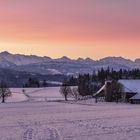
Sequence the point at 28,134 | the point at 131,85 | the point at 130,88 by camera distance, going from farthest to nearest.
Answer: the point at 131,85 < the point at 130,88 < the point at 28,134

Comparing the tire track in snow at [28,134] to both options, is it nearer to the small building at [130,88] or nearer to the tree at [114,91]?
the tree at [114,91]

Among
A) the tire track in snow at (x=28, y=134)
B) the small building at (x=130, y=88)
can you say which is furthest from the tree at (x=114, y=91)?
the tire track in snow at (x=28, y=134)

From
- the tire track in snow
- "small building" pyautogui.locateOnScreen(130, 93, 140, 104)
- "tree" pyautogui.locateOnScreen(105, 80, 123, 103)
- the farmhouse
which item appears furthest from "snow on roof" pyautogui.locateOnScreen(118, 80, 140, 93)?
the tire track in snow

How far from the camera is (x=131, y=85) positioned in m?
121

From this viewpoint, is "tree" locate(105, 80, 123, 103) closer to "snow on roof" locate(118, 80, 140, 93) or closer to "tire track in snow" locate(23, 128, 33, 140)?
"snow on roof" locate(118, 80, 140, 93)

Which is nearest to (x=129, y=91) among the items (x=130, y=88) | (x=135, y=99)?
(x=130, y=88)

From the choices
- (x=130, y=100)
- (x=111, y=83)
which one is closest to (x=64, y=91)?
(x=111, y=83)

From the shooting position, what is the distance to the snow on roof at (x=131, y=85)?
4673 inches

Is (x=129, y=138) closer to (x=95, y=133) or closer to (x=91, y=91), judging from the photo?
(x=95, y=133)

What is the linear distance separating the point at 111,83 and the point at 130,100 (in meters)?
11.1

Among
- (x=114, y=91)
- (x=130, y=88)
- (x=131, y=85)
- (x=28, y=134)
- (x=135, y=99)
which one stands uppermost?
(x=131, y=85)

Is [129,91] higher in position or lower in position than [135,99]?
higher

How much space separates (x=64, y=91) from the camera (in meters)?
132

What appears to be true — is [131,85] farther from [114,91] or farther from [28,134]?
[28,134]
